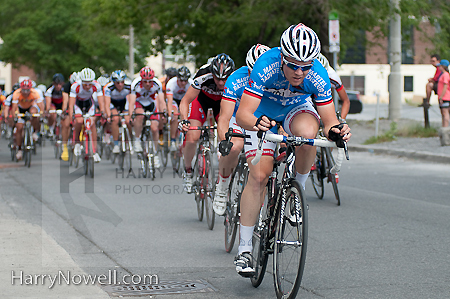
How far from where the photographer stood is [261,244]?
16.0ft

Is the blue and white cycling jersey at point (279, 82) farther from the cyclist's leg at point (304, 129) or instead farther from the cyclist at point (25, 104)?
the cyclist at point (25, 104)

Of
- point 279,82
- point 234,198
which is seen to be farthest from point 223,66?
point 279,82

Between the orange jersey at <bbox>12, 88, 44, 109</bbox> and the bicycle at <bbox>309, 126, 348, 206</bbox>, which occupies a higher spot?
the orange jersey at <bbox>12, 88, 44, 109</bbox>

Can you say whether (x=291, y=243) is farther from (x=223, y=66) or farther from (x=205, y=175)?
(x=205, y=175)

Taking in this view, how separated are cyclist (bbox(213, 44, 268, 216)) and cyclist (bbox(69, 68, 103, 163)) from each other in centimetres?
689

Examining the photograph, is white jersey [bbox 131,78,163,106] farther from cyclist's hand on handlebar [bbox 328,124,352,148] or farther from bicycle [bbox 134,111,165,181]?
cyclist's hand on handlebar [bbox 328,124,352,148]

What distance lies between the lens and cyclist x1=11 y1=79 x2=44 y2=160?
1547 cm

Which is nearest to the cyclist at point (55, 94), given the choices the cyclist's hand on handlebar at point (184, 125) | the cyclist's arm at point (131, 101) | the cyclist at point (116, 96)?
the cyclist at point (116, 96)

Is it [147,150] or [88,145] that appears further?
[88,145]

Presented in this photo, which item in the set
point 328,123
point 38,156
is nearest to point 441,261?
point 328,123

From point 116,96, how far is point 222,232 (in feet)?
28.2

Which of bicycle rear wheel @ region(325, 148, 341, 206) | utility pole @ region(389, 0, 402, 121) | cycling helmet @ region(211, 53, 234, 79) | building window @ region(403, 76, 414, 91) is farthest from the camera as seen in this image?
building window @ region(403, 76, 414, 91)

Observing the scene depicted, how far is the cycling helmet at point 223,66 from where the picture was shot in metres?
6.99

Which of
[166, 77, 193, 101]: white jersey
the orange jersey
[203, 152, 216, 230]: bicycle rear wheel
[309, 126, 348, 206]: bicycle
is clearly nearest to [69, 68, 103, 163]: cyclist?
[166, 77, 193, 101]: white jersey
